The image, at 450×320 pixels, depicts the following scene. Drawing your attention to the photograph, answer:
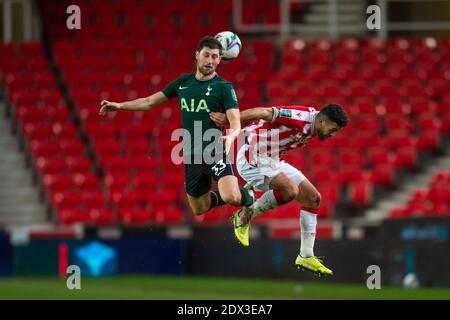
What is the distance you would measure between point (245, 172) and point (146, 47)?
1336 centimetres

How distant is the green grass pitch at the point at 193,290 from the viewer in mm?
15961

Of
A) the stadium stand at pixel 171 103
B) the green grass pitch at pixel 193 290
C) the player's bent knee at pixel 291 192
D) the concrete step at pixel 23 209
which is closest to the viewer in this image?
the player's bent knee at pixel 291 192

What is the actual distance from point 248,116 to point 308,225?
160 cm

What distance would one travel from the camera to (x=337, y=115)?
12180 mm

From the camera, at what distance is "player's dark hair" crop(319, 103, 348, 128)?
12.2 m

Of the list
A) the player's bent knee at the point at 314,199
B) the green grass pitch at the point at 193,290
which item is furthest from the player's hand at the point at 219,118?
the green grass pitch at the point at 193,290

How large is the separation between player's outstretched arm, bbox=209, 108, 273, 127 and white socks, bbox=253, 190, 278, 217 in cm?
111

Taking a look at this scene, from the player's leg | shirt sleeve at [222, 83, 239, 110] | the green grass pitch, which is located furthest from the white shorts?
the green grass pitch

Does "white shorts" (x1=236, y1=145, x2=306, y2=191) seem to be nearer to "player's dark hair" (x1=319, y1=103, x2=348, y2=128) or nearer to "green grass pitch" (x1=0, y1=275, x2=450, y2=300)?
"player's dark hair" (x1=319, y1=103, x2=348, y2=128)

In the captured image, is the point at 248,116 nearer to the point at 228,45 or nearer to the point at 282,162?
the point at 228,45

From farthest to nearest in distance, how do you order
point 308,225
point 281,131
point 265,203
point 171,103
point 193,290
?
point 171,103 < point 193,290 < point 265,203 < point 308,225 < point 281,131

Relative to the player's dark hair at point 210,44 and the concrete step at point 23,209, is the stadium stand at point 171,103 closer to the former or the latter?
the concrete step at point 23,209

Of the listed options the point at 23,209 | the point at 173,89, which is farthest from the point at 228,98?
the point at 23,209
